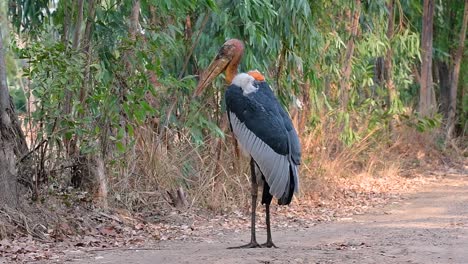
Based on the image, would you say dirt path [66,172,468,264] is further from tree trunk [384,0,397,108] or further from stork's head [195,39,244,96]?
tree trunk [384,0,397,108]

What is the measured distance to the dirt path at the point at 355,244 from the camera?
7.34 meters

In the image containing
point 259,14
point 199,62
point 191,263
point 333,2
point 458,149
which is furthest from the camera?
point 458,149

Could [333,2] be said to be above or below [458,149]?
above

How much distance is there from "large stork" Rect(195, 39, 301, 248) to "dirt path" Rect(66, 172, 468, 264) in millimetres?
571

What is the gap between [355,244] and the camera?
27.2 ft

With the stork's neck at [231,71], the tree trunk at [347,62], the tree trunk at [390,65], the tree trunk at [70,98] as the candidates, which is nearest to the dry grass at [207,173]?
the tree trunk at [70,98]

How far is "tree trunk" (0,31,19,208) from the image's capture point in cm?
860

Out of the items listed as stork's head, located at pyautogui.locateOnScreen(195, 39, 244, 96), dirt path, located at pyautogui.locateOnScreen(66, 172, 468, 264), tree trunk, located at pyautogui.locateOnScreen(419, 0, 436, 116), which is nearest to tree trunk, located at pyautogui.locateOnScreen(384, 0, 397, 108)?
tree trunk, located at pyautogui.locateOnScreen(419, 0, 436, 116)

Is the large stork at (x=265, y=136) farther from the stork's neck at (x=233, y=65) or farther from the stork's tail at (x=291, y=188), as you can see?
the stork's neck at (x=233, y=65)

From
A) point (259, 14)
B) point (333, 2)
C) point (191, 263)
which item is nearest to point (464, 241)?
point (191, 263)

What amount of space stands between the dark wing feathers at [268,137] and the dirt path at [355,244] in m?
0.63

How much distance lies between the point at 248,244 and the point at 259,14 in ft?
11.3

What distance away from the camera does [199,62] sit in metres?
11.4

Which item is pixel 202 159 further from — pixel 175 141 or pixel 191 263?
pixel 191 263
